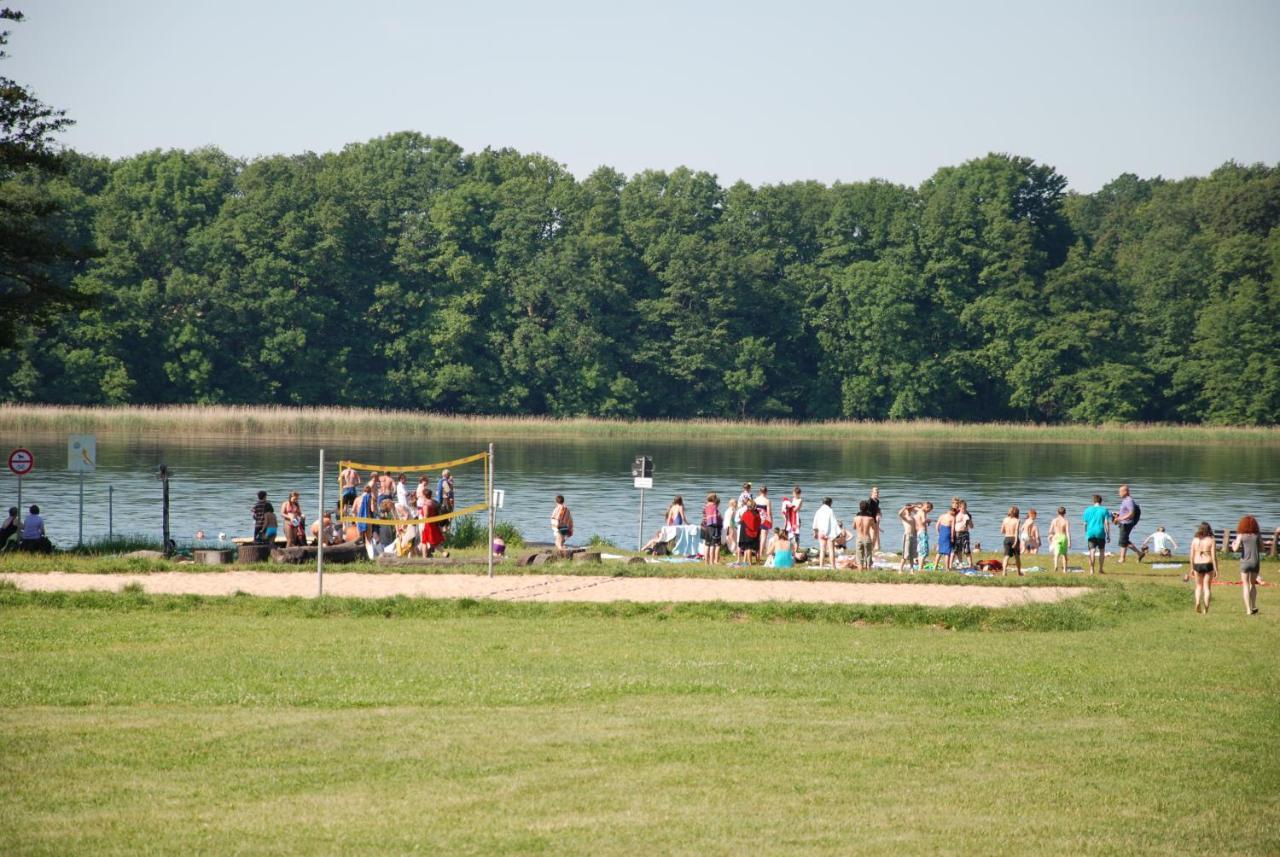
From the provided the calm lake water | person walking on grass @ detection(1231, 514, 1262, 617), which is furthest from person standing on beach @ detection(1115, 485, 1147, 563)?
person walking on grass @ detection(1231, 514, 1262, 617)

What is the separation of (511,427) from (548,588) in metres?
66.9

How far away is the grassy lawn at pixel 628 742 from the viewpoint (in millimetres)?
8945

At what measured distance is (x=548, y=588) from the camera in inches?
878

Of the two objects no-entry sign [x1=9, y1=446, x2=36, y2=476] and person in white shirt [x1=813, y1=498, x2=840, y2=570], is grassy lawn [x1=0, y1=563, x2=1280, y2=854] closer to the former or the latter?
person in white shirt [x1=813, y1=498, x2=840, y2=570]

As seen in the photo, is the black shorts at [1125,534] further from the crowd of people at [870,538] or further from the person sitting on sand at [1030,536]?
the person sitting on sand at [1030,536]

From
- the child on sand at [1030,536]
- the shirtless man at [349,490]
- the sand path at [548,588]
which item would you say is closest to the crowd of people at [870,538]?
the child on sand at [1030,536]

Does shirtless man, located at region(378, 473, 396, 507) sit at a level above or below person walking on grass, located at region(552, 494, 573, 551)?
above

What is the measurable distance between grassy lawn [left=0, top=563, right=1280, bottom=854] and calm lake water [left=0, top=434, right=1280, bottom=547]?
1851cm

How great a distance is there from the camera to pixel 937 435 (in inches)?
3538

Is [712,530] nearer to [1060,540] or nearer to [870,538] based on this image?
[870,538]

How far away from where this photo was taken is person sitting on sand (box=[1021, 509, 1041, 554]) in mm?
31156

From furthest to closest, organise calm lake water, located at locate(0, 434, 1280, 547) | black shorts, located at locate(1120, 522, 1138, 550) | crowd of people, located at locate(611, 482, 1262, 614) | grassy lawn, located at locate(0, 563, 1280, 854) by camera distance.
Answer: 1. calm lake water, located at locate(0, 434, 1280, 547)
2. black shorts, located at locate(1120, 522, 1138, 550)
3. crowd of people, located at locate(611, 482, 1262, 614)
4. grassy lawn, located at locate(0, 563, 1280, 854)

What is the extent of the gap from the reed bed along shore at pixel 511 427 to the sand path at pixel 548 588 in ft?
171

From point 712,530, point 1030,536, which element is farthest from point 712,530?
point 1030,536
